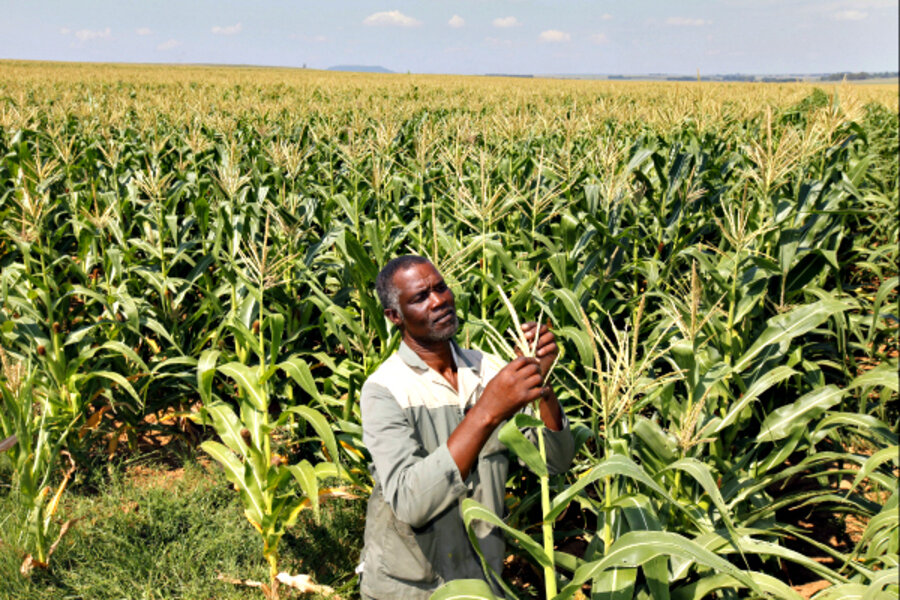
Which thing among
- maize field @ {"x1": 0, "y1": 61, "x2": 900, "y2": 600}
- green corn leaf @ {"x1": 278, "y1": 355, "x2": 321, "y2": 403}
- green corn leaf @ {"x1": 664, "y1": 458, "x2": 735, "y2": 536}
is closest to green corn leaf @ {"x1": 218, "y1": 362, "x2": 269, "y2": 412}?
maize field @ {"x1": 0, "y1": 61, "x2": 900, "y2": 600}

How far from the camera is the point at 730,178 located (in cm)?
698

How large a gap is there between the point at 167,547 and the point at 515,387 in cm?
246

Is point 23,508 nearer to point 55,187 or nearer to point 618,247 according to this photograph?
point 618,247

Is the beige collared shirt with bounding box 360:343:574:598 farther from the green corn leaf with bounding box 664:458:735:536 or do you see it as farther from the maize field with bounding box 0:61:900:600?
the green corn leaf with bounding box 664:458:735:536

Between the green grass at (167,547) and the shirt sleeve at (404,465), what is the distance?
129 centimetres

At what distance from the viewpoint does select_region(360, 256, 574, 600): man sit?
2209 millimetres

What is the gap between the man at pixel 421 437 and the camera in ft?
7.25

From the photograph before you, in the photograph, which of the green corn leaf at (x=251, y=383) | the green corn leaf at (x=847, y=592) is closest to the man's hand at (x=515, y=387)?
the green corn leaf at (x=847, y=592)

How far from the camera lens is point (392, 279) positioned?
242cm

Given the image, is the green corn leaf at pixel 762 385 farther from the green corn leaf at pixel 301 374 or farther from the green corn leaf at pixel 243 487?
the green corn leaf at pixel 243 487

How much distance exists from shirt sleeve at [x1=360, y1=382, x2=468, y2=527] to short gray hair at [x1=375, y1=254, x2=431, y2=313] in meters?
0.33

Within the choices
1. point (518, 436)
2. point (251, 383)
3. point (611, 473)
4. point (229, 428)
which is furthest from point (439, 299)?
point (229, 428)

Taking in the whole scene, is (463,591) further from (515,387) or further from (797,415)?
(797,415)

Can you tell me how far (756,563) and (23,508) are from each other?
12.4ft
